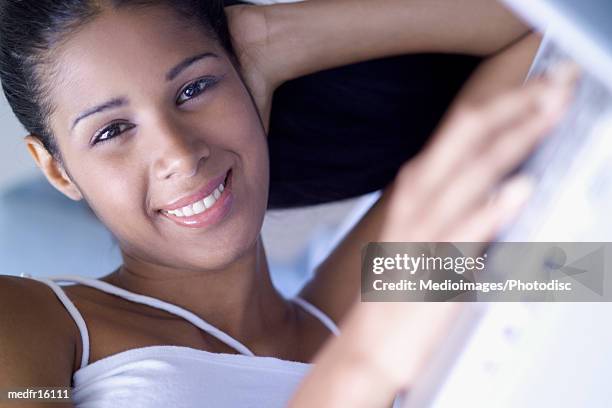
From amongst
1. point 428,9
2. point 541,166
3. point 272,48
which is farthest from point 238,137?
point 541,166

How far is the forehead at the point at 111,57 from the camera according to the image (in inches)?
31.9

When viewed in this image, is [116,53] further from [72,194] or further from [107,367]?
[107,367]

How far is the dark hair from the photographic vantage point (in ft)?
2.73

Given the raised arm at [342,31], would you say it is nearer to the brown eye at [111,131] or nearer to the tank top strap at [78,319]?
the brown eye at [111,131]

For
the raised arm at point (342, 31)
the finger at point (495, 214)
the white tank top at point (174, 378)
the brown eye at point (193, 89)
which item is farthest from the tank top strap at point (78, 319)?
the finger at point (495, 214)

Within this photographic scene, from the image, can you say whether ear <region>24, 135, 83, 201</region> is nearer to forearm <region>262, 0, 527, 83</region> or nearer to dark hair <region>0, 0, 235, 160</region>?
dark hair <region>0, 0, 235, 160</region>

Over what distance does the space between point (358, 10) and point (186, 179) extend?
0.38 meters

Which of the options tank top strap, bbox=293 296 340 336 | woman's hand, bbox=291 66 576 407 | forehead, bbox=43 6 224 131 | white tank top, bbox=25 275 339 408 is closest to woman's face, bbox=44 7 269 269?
forehead, bbox=43 6 224 131

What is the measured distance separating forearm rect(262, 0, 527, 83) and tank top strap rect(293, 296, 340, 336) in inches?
12.8

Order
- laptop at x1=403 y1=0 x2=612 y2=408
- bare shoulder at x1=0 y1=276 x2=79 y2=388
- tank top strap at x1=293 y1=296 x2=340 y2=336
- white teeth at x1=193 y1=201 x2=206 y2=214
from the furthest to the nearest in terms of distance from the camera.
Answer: tank top strap at x1=293 y1=296 x2=340 y2=336 < white teeth at x1=193 y1=201 x2=206 y2=214 < bare shoulder at x1=0 y1=276 x2=79 y2=388 < laptop at x1=403 y1=0 x2=612 y2=408

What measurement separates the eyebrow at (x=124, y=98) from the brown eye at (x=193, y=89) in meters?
0.02

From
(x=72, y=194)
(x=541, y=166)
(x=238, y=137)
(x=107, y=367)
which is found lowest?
(x=107, y=367)

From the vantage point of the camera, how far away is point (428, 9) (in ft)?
3.54

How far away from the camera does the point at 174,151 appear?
823mm
